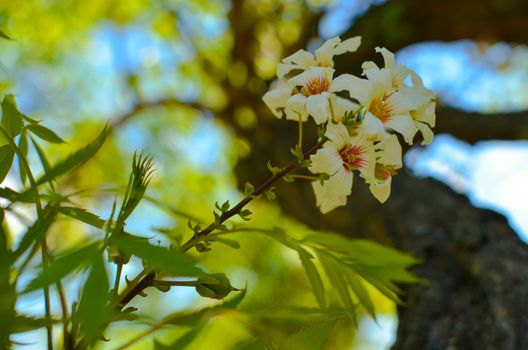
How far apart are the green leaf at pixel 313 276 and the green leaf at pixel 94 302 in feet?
1.23

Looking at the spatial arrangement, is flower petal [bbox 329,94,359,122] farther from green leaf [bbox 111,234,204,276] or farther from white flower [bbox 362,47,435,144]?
green leaf [bbox 111,234,204,276]

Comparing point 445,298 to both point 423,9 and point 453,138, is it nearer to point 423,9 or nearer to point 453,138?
point 453,138

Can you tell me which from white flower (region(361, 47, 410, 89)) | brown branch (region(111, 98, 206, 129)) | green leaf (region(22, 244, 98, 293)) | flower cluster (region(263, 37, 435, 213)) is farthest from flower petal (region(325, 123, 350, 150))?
brown branch (region(111, 98, 206, 129))

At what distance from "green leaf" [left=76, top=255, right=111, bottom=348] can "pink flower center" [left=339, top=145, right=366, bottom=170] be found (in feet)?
1.15

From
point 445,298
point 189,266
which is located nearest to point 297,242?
point 189,266

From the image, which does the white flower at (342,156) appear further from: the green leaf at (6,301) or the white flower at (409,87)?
the green leaf at (6,301)

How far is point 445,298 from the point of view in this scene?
5.30ft

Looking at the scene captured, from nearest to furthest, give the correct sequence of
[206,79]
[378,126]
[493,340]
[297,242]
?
[378,126], [297,242], [493,340], [206,79]

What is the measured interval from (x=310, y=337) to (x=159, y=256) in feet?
0.75

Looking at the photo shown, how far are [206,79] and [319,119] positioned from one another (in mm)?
3791

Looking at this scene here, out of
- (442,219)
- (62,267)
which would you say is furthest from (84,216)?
(442,219)

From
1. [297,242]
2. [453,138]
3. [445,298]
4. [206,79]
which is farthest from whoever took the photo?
[206,79]

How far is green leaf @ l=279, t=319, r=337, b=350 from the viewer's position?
Result: 2.48 ft

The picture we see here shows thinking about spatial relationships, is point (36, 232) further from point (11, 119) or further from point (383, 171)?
point (383, 171)
